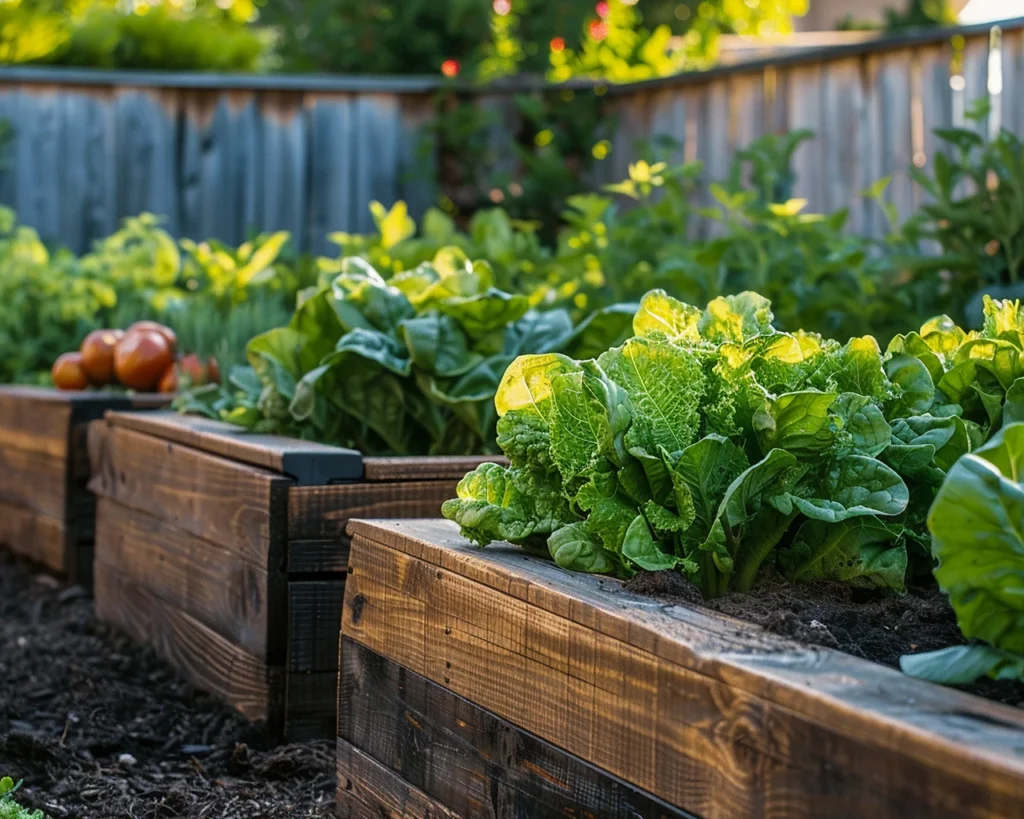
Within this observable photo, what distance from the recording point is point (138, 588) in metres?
3.52

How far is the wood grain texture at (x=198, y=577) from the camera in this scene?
2676 millimetres

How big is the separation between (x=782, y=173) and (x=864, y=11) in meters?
16.2

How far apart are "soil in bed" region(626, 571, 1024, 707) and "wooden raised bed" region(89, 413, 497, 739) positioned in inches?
43.1

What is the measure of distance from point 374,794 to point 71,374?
3126mm

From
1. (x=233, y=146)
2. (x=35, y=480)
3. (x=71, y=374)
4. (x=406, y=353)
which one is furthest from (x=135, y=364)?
(x=233, y=146)

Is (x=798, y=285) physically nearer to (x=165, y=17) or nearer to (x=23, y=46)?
(x=23, y=46)

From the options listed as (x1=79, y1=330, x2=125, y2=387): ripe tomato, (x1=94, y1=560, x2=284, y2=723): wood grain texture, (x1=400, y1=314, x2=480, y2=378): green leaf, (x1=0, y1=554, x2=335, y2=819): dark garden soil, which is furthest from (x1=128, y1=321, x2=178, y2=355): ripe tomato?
(x1=400, y1=314, x2=480, y2=378): green leaf

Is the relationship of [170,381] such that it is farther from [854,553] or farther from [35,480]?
[854,553]

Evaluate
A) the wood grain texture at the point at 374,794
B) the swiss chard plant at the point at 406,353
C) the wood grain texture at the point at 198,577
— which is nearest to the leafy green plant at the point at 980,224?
the swiss chard plant at the point at 406,353

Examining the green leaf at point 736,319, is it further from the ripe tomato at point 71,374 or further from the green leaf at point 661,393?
the ripe tomato at point 71,374

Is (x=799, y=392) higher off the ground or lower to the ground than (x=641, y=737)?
higher

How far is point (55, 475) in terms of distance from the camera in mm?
4371

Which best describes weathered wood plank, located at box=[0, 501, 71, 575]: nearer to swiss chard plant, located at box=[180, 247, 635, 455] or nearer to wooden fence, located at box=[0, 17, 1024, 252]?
swiss chard plant, located at box=[180, 247, 635, 455]

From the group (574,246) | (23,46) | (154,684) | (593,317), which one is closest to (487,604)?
(593,317)
